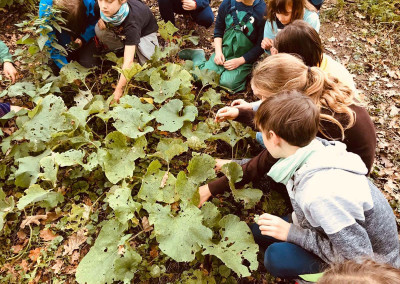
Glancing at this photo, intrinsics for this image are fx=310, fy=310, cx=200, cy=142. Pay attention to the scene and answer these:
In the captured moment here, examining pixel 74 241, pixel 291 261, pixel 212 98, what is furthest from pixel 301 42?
pixel 74 241

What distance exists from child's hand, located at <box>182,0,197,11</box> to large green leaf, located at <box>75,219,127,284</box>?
9.64ft

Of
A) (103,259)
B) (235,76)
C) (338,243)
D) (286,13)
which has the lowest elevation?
(103,259)

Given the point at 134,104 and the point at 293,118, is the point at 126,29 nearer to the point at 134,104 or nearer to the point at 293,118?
the point at 134,104

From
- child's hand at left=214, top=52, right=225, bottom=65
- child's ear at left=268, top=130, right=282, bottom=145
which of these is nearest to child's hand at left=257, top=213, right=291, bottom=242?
child's ear at left=268, top=130, right=282, bottom=145

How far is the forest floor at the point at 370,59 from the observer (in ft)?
10.8

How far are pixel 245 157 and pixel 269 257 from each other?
4.04ft

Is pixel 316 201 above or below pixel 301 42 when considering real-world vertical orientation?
below

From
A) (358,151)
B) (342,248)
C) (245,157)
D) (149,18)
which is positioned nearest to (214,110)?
(245,157)

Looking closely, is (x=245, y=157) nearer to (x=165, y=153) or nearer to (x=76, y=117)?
(x=165, y=153)

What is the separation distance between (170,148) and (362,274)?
5.82 ft

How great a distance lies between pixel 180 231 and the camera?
2.16 m

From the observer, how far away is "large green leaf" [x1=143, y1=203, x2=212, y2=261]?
2.09m

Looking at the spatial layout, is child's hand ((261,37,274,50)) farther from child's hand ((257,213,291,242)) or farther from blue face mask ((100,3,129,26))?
child's hand ((257,213,291,242))

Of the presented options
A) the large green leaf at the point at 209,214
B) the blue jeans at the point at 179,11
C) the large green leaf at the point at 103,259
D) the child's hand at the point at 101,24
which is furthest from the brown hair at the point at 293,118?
the blue jeans at the point at 179,11
